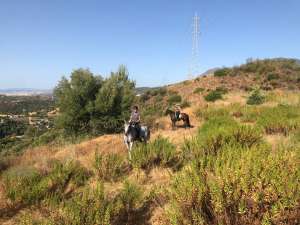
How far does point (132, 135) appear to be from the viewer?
25.1ft

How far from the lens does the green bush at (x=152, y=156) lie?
6.27 meters

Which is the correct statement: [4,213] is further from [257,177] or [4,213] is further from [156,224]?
[257,177]

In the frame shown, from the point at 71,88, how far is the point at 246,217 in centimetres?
1674

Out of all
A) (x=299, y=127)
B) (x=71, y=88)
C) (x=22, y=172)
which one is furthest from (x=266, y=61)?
(x=22, y=172)

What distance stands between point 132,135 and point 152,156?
1.40 meters

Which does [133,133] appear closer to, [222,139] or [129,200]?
[222,139]

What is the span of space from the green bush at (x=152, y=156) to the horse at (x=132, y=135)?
0.89 metres

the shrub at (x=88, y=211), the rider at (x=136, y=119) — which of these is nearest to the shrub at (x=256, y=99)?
the rider at (x=136, y=119)

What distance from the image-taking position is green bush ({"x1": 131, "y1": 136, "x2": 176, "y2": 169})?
6270mm

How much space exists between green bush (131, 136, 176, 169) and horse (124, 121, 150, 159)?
0.89 meters

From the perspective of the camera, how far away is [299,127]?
8.04 meters

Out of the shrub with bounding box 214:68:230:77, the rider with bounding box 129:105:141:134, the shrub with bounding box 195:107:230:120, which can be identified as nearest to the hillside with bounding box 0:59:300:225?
the rider with bounding box 129:105:141:134

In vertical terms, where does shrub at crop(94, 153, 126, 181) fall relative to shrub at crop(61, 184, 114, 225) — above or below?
below

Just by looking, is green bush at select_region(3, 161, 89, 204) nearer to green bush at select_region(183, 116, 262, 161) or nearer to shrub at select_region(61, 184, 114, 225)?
shrub at select_region(61, 184, 114, 225)
